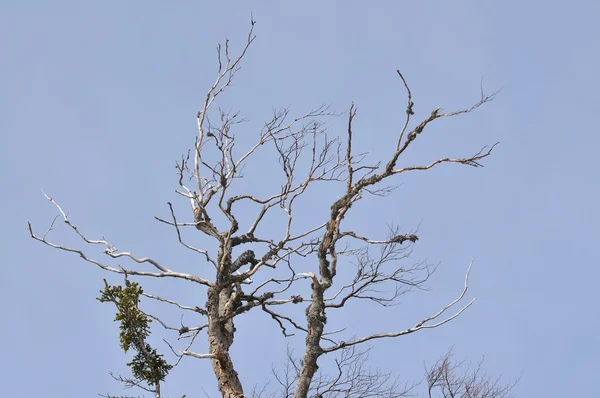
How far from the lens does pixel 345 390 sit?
11148 millimetres

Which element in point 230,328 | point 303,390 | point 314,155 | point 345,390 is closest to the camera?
point 303,390

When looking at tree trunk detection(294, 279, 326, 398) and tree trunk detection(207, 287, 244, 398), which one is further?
tree trunk detection(207, 287, 244, 398)

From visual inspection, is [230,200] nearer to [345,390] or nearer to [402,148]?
[402,148]

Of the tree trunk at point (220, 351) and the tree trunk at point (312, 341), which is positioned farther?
the tree trunk at point (220, 351)

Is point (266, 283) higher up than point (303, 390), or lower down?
higher up

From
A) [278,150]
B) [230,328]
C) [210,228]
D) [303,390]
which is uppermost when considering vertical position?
[278,150]

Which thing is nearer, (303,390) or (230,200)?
(303,390)

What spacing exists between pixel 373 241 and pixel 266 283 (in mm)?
1528

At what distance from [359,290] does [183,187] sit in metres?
2.83

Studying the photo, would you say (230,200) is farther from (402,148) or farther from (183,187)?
(402,148)

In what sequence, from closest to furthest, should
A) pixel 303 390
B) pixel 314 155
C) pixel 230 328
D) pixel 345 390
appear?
pixel 303 390
pixel 230 328
pixel 314 155
pixel 345 390

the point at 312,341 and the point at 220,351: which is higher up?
the point at 220,351

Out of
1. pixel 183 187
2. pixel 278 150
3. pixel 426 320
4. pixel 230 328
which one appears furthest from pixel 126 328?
pixel 426 320

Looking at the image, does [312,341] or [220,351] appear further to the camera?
[220,351]
